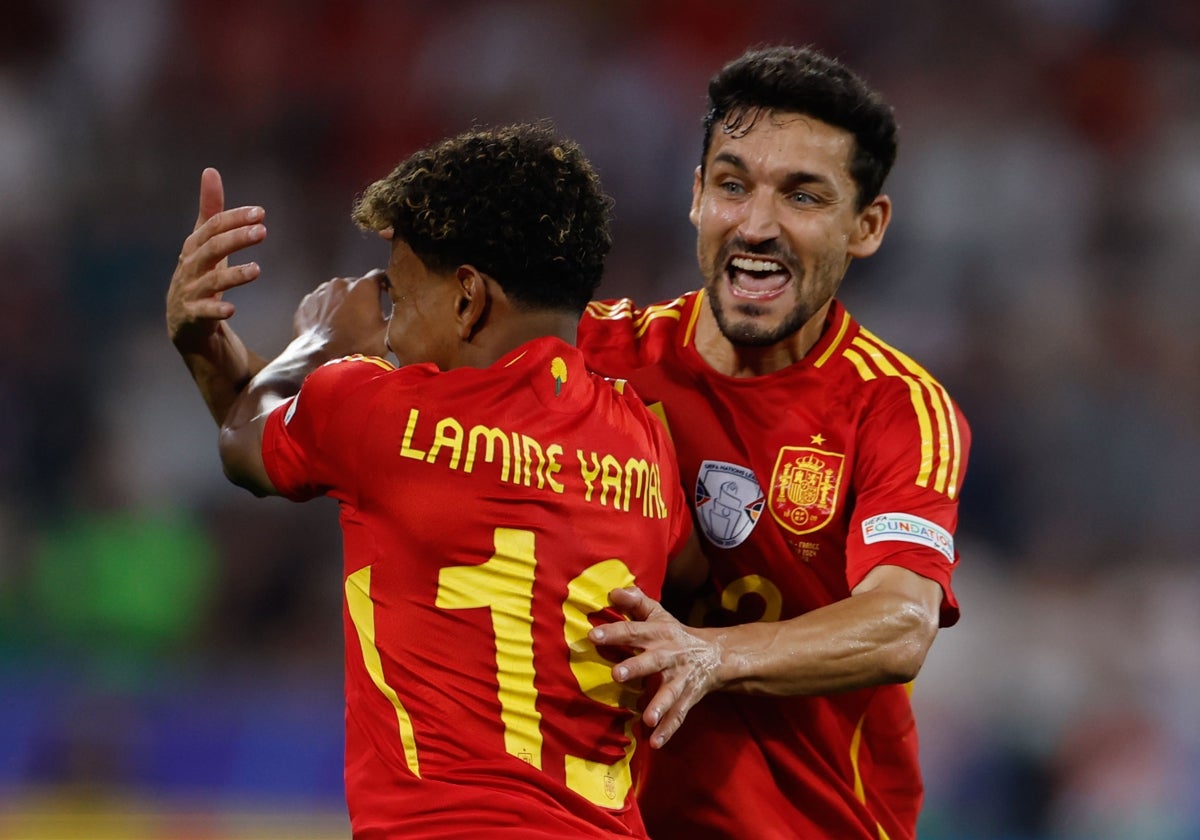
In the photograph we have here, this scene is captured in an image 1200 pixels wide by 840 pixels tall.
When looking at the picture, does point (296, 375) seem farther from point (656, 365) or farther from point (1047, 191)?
point (1047, 191)

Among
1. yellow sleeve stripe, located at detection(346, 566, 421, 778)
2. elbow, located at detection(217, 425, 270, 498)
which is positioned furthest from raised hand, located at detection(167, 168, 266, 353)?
yellow sleeve stripe, located at detection(346, 566, 421, 778)

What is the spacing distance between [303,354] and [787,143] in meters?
1.23

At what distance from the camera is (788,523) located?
3.65 meters

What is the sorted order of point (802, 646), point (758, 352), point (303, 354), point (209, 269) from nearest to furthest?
point (802, 646), point (209, 269), point (303, 354), point (758, 352)

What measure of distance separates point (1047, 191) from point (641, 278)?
2.66 m

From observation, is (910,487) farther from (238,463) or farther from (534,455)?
(238,463)

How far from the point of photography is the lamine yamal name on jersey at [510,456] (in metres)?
2.71

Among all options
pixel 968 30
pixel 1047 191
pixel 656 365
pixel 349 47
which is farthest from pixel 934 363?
pixel 656 365

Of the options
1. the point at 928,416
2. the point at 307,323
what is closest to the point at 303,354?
the point at 307,323

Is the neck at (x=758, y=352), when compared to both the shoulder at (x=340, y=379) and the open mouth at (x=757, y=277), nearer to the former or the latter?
the open mouth at (x=757, y=277)

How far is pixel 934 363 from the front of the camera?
8.98 metres

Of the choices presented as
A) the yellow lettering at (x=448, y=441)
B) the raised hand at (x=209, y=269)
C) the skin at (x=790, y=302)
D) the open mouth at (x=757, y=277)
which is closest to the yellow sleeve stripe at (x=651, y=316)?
the skin at (x=790, y=302)

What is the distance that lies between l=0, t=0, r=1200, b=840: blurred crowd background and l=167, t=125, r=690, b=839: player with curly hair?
408 centimetres

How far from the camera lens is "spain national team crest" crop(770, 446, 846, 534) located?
3.62 metres
